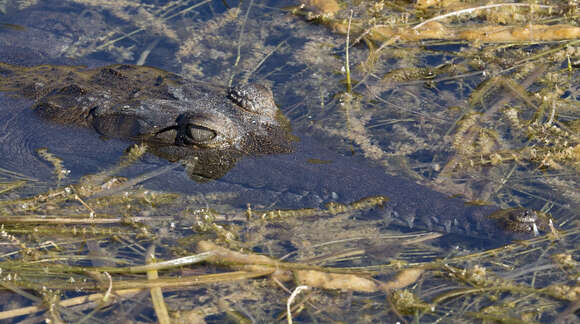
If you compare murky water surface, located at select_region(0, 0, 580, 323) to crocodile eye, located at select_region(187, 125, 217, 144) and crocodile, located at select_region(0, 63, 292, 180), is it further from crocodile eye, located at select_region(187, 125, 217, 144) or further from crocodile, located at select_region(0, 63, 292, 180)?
crocodile eye, located at select_region(187, 125, 217, 144)

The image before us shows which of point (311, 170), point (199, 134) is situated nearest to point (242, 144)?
point (199, 134)

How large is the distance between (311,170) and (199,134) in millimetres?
813

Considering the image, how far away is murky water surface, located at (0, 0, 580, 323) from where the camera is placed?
3.70 metres

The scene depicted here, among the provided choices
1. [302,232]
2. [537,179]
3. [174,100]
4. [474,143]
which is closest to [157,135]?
[174,100]

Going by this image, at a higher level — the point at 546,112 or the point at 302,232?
the point at 546,112

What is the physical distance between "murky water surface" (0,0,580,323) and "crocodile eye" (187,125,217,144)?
287 mm

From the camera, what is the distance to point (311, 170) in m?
4.07

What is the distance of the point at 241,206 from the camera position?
13.5 ft

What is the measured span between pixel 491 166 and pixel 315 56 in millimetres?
2089

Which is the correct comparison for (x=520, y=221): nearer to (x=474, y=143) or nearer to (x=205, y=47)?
(x=474, y=143)

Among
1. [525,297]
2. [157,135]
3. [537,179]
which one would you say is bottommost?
[525,297]

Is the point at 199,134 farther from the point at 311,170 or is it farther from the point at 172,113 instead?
the point at 311,170

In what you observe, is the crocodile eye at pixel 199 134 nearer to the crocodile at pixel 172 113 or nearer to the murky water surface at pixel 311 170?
the crocodile at pixel 172 113

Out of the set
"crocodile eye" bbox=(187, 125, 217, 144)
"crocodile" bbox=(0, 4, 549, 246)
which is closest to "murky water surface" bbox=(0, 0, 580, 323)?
"crocodile" bbox=(0, 4, 549, 246)
